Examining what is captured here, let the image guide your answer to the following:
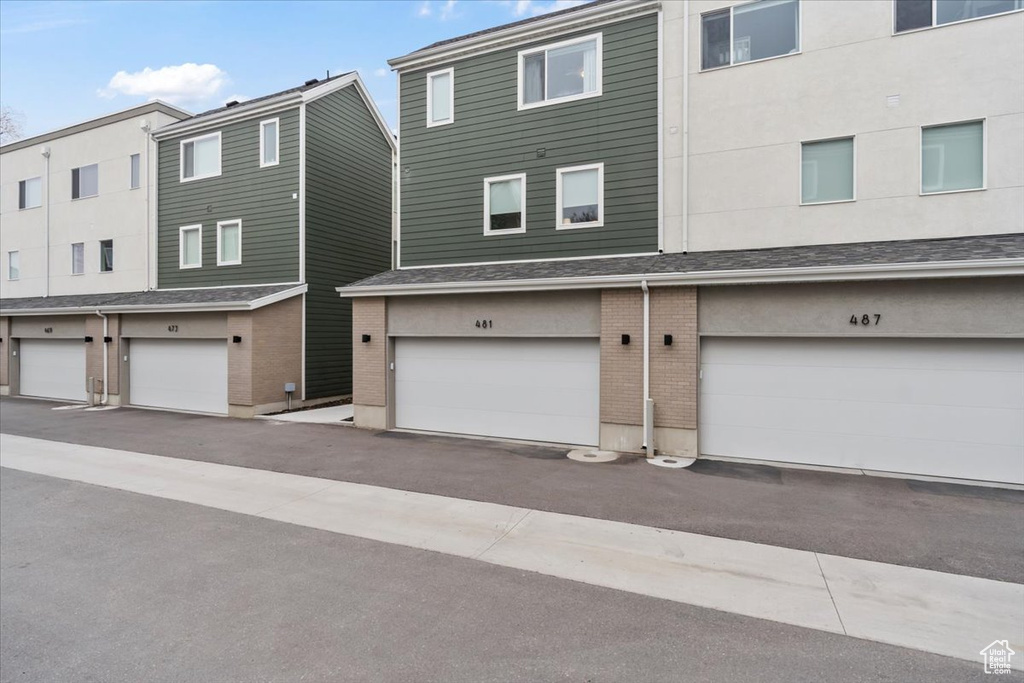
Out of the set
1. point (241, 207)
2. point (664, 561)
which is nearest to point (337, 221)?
point (241, 207)

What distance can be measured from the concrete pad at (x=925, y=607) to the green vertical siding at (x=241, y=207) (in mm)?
14348

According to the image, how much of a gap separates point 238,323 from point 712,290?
11.8m

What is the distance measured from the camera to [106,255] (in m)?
17.8

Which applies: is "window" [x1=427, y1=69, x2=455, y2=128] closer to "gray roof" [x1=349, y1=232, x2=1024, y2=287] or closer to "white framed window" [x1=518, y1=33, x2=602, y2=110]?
"white framed window" [x1=518, y1=33, x2=602, y2=110]

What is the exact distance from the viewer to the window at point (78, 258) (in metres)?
18.4

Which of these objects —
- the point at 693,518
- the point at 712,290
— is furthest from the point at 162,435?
the point at 712,290

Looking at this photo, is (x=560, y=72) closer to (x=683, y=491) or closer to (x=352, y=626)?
(x=683, y=491)

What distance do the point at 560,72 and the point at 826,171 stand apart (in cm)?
589

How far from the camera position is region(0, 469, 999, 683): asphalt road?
126 inches

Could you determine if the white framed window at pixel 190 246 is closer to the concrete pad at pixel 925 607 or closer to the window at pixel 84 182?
the window at pixel 84 182

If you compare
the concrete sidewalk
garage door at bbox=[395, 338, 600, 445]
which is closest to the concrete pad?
the concrete sidewalk

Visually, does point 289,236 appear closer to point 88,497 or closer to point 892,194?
point 88,497

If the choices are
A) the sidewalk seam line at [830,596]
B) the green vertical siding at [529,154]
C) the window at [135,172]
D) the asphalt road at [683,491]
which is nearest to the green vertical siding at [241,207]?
the window at [135,172]

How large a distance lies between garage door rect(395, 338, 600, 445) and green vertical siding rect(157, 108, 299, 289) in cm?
589
